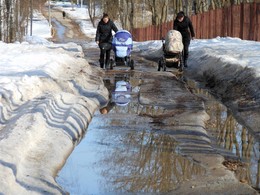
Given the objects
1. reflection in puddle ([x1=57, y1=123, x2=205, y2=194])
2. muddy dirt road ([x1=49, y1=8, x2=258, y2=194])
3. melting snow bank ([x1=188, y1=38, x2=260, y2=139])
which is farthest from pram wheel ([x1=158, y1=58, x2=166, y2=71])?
reflection in puddle ([x1=57, y1=123, x2=205, y2=194])

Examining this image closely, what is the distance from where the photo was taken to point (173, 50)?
15.4 metres

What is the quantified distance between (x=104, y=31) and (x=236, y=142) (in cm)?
1005

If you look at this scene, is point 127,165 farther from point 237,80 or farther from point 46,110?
point 237,80

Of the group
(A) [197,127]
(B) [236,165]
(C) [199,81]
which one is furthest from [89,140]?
(C) [199,81]

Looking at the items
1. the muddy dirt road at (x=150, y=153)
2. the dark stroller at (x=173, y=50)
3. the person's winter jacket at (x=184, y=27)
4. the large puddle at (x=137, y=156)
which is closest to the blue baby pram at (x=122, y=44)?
the dark stroller at (x=173, y=50)

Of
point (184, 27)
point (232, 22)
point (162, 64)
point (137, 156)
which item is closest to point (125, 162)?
point (137, 156)

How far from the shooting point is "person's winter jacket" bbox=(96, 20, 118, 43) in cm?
1664

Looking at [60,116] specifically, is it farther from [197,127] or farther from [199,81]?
[199,81]

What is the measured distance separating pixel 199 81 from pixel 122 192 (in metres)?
9.51

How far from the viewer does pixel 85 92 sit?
10.8 metres

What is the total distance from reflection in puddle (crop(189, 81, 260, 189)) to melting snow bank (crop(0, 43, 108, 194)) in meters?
2.05

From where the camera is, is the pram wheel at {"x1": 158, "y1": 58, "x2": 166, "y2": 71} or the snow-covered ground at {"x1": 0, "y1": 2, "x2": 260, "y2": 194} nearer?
the snow-covered ground at {"x1": 0, "y1": 2, "x2": 260, "y2": 194}

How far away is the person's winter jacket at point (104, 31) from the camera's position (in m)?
16.6

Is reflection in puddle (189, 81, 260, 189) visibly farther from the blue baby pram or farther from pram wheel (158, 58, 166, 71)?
the blue baby pram
